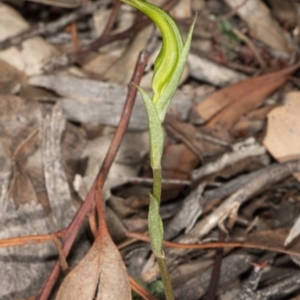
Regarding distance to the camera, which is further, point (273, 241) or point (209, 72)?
point (209, 72)

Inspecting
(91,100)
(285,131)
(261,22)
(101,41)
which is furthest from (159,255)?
(261,22)

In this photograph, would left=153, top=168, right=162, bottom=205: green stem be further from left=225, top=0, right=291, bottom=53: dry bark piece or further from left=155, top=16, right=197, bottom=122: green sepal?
left=225, top=0, right=291, bottom=53: dry bark piece

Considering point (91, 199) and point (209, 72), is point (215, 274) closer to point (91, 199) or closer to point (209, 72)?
point (91, 199)

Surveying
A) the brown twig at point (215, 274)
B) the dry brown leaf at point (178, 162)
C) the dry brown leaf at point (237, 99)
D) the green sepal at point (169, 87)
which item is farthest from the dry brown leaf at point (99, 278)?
the dry brown leaf at point (237, 99)

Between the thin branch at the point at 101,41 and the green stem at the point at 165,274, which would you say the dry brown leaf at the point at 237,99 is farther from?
the green stem at the point at 165,274

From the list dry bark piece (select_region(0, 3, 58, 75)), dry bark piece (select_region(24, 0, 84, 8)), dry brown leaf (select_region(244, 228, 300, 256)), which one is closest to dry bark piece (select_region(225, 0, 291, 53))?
dry bark piece (select_region(24, 0, 84, 8))

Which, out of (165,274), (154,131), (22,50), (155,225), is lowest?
(22,50)
